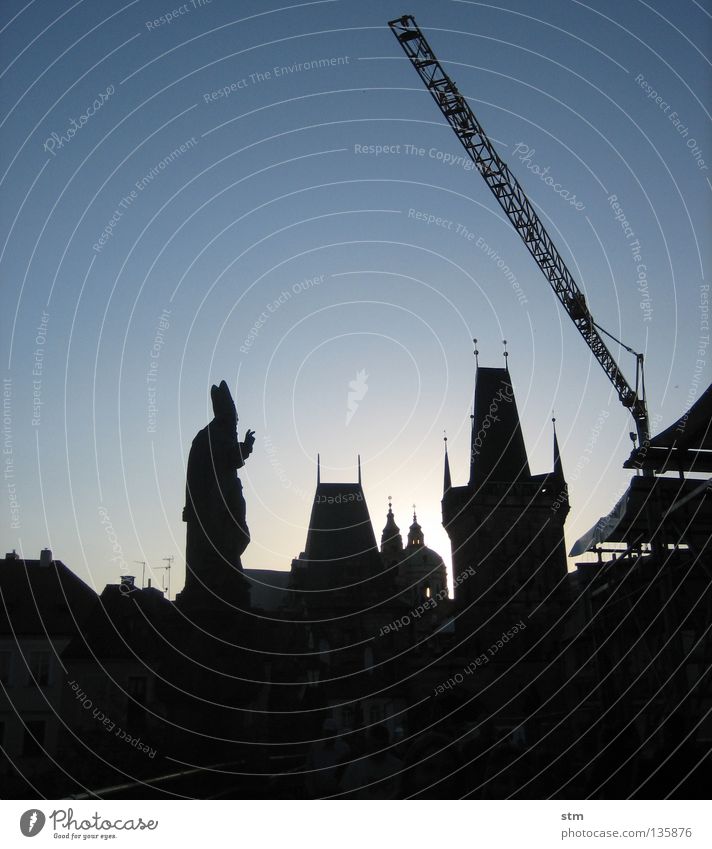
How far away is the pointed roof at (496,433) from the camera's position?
5591 centimetres

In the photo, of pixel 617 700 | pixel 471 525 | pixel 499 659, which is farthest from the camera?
pixel 471 525

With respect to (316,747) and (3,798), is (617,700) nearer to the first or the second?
(316,747)

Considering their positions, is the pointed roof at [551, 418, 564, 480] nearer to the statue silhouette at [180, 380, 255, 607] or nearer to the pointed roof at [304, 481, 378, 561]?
the pointed roof at [304, 481, 378, 561]

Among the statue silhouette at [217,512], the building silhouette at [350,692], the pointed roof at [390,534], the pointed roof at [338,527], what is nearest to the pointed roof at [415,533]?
the pointed roof at [390,534]

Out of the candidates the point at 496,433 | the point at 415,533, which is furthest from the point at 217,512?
the point at 415,533

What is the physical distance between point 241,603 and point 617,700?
7.51 m

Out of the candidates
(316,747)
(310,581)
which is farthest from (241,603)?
(310,581)

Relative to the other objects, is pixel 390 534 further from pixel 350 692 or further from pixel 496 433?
pixel 350 692

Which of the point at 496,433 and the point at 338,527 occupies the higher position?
the point at 496,433

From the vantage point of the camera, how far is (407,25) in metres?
34.3
